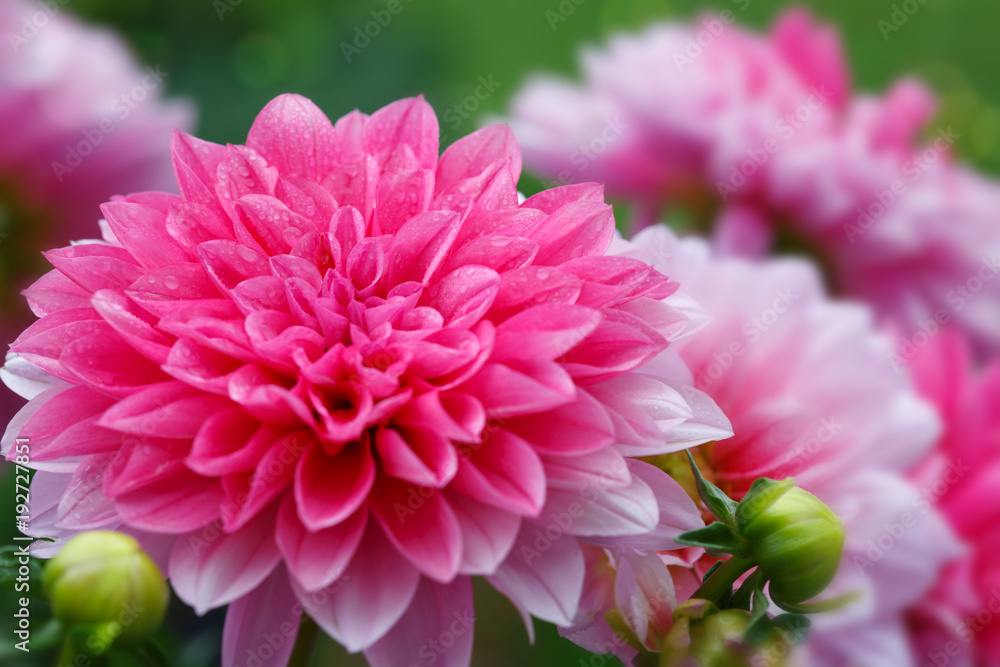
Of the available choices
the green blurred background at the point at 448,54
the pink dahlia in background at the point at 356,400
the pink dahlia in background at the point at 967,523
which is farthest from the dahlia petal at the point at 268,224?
the pink dahlia in background at the point at 967,523

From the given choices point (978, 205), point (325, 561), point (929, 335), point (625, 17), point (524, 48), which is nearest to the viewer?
point (325, 561)

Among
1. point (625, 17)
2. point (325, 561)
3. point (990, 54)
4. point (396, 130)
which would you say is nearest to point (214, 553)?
point (325, 561)

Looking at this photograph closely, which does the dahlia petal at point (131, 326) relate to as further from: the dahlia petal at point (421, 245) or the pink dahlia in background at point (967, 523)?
the pink dahlia in background at point (967, 523)

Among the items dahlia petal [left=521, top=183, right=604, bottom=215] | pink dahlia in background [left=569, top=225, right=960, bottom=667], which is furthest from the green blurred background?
dahlia petal [left=521, top=183, right=604, bottom=215]

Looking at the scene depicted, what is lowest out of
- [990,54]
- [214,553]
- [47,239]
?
[47,239]

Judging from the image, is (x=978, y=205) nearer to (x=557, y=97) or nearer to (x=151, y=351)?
(x=557, y=97)
